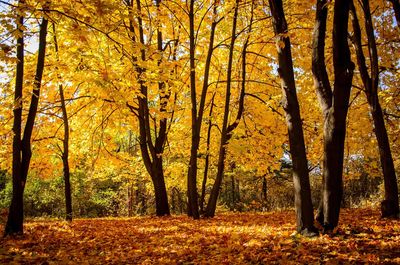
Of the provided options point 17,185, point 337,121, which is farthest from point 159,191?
point 337,121

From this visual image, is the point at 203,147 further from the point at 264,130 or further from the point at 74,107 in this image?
the point at 74,107

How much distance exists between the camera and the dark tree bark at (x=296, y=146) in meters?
6.25

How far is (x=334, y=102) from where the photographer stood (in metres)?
6.12

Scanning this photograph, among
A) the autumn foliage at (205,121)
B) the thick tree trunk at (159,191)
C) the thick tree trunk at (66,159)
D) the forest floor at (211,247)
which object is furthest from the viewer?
the thick tree trunk at (159,191)

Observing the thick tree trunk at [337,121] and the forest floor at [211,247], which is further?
the thick tree trunk at [337,121]

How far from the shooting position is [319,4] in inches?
261

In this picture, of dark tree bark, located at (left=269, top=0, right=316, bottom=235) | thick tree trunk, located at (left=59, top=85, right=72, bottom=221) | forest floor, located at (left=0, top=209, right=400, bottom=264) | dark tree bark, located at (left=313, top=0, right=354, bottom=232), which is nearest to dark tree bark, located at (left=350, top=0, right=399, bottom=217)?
forest floor, located at (left=0, top=209, right=400, bottom=264)

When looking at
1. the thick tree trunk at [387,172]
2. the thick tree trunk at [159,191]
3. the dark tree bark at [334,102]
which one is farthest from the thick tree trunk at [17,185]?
the thick tree trunk at [387,172]

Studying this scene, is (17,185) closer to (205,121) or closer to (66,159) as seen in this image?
(66,159)

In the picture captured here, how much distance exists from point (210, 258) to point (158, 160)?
863 centimetres

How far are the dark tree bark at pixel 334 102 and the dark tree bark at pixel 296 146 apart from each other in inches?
15.2

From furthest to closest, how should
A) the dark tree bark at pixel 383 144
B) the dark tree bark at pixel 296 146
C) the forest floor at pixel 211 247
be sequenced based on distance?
the dark tree bark at pixel 383 144 < the dark tree bark at pixel 296 146 < the forest floor at pixel 211 247

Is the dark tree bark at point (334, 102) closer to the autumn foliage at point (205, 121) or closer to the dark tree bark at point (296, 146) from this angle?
the autumn foliage at point (205, 121)

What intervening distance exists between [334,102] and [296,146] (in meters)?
1.06
